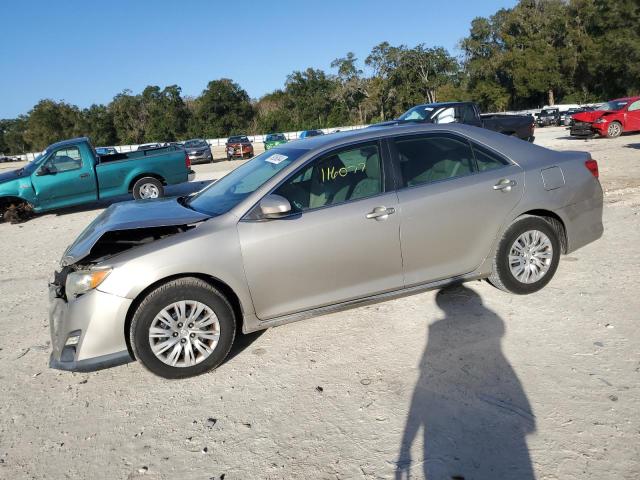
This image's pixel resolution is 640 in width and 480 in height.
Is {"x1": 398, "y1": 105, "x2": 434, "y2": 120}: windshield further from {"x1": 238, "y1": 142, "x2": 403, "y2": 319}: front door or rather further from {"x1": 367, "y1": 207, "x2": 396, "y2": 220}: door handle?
{"x1": 367, "y1": 207, "x2": 396, "y2": 220}: door handle

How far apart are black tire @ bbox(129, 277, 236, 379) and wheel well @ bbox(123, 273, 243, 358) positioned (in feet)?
0.11

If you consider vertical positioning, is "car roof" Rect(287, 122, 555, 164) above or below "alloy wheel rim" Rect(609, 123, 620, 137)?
above

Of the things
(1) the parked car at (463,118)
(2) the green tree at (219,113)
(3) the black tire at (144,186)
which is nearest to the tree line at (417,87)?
(2) the green tree at (219,113)

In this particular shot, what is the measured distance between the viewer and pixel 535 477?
2428mm

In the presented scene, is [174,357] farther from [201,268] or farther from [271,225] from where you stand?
[271,225]

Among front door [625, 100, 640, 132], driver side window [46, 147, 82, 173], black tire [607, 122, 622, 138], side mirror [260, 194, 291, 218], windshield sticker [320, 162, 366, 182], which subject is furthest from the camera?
black tire [607, 122, 622, 138]

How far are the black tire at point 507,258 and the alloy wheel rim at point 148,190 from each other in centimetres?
963

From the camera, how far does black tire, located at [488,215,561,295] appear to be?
4375 mm

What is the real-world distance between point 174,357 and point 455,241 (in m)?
2.43

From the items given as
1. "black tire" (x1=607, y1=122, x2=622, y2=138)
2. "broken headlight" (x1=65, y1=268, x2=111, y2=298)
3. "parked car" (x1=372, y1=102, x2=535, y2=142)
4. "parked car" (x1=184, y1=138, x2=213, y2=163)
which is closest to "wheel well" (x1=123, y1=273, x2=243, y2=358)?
"broken headlight" (x1=65, y1=268, x2=111, y2=298)

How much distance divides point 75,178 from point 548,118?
3514 centimetres

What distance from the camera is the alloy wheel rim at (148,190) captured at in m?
12.1

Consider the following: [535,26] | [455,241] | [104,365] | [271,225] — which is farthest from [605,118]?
[535,26]

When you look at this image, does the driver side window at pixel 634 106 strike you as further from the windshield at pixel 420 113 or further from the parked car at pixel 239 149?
the parked car at pixel 239 149
